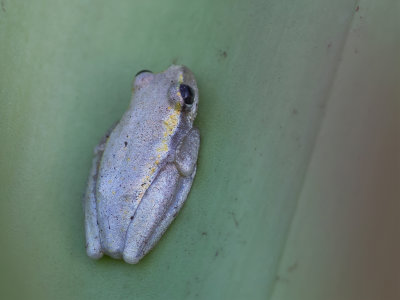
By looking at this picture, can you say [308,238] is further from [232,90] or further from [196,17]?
[196,17]

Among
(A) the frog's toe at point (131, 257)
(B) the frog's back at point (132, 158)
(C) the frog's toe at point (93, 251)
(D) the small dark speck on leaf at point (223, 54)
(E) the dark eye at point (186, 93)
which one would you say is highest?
(D) the small dark speck on leaf at point (223, 54)

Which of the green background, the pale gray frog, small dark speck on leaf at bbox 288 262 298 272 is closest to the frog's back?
the pale gray frog

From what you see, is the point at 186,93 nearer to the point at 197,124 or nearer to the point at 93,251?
the point at 197,124

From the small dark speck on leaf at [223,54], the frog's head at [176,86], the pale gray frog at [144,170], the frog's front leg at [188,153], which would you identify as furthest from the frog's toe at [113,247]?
the small dark speck on leaf at [223,54]

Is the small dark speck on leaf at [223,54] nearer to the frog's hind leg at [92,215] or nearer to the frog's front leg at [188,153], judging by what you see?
the frog's front leg at [188,153]

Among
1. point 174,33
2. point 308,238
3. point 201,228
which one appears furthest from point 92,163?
point 308,238

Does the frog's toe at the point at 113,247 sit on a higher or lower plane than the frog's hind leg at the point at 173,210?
lower

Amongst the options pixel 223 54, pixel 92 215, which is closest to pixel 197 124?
pixel 223 54
